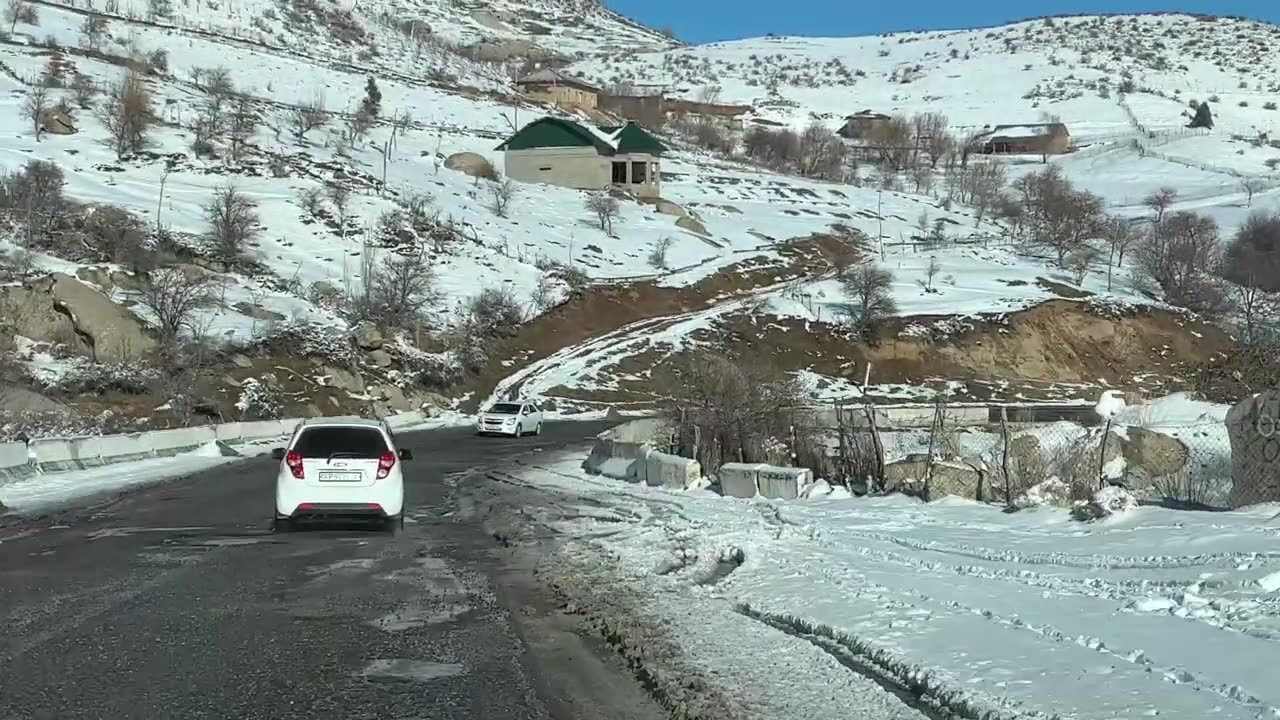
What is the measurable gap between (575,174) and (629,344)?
37.6 m

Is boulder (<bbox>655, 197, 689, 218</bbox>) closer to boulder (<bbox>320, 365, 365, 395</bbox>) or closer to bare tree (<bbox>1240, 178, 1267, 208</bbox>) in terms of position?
boulder (<bbox>320, 365, 365, 395</bbox>)

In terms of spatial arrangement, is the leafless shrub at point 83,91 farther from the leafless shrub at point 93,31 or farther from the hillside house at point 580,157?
the hillside house at point 580,157

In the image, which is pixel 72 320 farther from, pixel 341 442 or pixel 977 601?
pixel 977 601

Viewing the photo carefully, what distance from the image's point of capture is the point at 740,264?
278 feet

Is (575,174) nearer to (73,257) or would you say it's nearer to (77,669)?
(73,257)

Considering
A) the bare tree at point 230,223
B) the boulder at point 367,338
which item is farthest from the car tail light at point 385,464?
the bare tree at point 230,223

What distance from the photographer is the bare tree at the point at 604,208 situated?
8594cm

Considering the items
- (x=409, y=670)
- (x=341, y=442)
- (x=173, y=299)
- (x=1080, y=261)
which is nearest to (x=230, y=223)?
(x=173, y=299)

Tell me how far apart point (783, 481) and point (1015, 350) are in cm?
5777

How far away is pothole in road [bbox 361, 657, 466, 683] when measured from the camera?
7801mm

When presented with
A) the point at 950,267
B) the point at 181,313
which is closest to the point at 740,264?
the point at 950,267

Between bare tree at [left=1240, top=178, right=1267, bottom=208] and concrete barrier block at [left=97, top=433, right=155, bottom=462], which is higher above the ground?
bare tree at [left=1240, top=178, right=1267, bottom=208]

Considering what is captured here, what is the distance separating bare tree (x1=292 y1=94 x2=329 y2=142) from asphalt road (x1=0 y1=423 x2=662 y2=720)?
265 ft

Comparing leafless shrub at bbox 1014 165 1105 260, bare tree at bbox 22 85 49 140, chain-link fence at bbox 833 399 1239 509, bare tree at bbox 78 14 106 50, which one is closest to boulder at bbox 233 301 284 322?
bare tree at bbox 22 85 49 140
